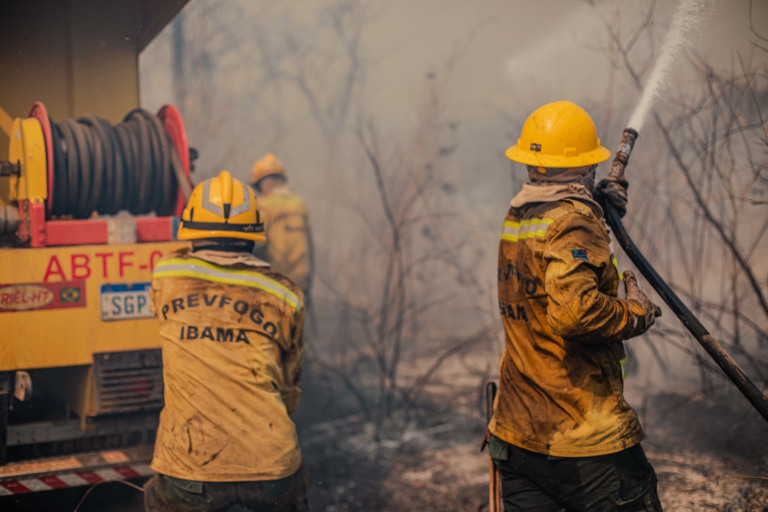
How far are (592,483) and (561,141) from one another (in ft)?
4.27

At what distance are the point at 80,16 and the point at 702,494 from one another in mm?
5455

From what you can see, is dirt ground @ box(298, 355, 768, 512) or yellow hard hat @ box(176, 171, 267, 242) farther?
dirt ground @ box(298, 355, 768, 512)

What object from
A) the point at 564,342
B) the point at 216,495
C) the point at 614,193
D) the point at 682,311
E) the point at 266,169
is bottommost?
the point at 216,495

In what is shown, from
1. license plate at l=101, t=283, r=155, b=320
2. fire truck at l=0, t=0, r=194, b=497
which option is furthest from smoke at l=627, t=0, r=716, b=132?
license plate at l=101, t=283, r=155, b=320

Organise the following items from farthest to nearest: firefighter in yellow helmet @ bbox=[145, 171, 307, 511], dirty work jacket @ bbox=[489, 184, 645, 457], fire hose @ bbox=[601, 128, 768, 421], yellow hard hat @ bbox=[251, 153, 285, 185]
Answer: yellow hard hat @ bbox=[251, 153, 285, 185], firefighter in yellow helmet @ bbox=[145, 171, 307, 511], fire hose @ bbox=[601, 128, 768, 421], dirty work jacket @ bbox=[489, 184, 645, 457]

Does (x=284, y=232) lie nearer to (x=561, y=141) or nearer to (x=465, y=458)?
(x=465, y=458)

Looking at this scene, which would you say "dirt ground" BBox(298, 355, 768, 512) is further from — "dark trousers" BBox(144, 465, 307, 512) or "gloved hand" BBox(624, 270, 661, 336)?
"gloved hand" BBox(624, 270, 661, 336)

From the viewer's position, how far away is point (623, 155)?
305 centimetres

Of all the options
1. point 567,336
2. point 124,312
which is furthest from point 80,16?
point 567,336

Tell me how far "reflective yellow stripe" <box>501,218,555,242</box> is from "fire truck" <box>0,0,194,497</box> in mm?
2167

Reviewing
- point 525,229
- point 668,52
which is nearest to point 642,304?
point 525,229

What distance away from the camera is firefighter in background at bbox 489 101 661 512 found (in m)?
2.53

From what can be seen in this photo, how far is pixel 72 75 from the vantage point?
17.7 feet

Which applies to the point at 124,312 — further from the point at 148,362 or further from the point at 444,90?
the point at 444,90
